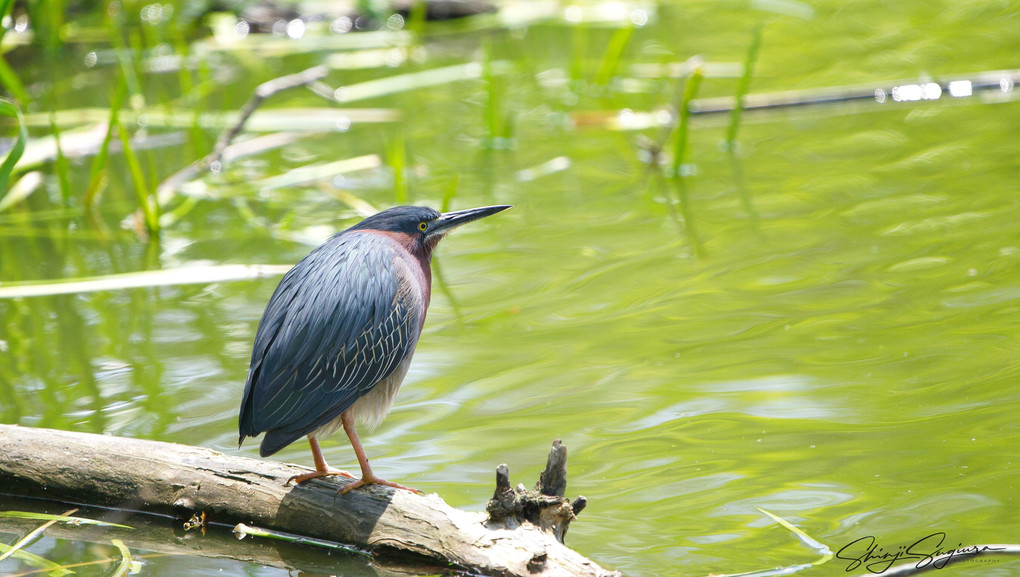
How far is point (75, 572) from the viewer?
3.46 metres

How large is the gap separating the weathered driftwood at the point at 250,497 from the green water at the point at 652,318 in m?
0.22

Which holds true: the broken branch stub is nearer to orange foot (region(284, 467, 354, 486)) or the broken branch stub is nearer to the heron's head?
orange foot (region(284, 467, 354, 486))

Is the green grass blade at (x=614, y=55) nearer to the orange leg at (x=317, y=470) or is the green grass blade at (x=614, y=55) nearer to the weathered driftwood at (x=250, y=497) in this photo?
the orange leg at (x=317, y=470)

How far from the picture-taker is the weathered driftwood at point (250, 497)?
130 inches

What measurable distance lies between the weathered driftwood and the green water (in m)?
0.22

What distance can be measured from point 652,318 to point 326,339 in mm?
2246

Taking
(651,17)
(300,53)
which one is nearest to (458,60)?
(300,53)

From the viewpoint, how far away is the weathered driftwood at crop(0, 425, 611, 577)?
3314 mm

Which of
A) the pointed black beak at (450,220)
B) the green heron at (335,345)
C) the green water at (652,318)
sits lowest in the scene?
Result: the green water at (652,318)

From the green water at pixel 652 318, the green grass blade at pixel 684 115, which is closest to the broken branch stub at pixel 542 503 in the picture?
the green water at pixel 652 318

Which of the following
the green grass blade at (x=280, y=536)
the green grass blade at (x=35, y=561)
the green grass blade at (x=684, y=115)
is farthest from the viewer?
the green grass blade at (x=684, y=115)

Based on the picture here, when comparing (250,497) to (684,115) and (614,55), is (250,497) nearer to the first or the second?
(684,115)

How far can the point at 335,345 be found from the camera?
3.76m

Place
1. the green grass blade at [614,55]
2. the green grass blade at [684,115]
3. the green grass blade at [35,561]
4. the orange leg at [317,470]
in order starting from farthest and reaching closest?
the green grass blade at [614,55], the green grass blade at [684,115], the orange leg at [317,470], the green grass blade at [35,561]
